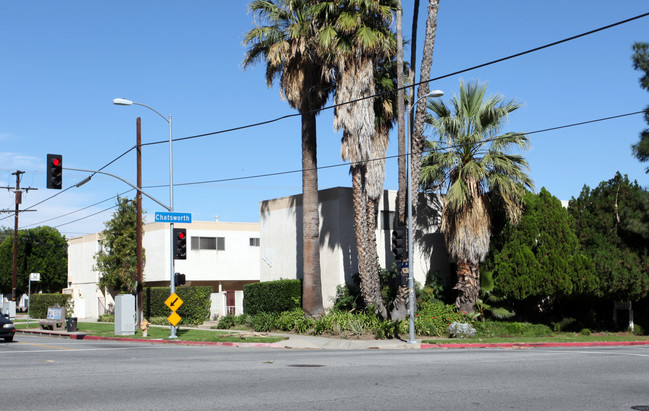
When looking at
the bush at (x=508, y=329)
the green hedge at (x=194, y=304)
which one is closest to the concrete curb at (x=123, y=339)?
the green hedge at (x=194, y=304)

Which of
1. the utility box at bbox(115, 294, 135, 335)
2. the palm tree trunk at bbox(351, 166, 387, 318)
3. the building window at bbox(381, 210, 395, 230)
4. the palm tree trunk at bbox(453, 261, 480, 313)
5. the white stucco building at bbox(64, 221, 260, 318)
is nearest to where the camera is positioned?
the palm tree trunk at bbox(351, 166, 387, 318)

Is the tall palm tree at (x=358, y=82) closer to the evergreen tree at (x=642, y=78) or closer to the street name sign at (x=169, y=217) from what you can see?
the street name sign at (x=169, y=217)

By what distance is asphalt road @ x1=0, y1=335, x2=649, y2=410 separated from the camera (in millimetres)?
9695

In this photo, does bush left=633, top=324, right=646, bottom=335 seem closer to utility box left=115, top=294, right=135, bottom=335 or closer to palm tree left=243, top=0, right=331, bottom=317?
palm tree left=243, top=0, right=331, bottom=317

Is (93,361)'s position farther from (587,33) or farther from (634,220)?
(634,220)

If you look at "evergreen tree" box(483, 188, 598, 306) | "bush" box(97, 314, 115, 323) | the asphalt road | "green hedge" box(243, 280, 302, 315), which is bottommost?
"bush" box(97, 314, 115, 323)

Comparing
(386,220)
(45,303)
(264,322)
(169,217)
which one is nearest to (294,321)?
(264,322)

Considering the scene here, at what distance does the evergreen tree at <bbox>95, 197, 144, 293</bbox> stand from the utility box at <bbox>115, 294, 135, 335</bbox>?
11844 millimetres

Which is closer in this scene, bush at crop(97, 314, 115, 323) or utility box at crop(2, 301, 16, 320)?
bush at crop(97, 314, 115, 323)

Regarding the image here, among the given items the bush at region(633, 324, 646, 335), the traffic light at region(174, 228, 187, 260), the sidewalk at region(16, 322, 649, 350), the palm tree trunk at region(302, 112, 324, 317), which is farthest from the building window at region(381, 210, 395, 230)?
the bush at region(633, 324, 646, 335)

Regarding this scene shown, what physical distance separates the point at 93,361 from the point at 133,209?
26817 millimetres

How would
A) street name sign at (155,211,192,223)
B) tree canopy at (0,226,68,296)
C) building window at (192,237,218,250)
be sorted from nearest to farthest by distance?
street name sign at (155,211,192,223)
building window at (192,237,218,250)
tree canopy at (0,226,68,296)

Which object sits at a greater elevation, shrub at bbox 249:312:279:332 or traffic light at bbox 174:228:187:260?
traffic light at bbox 174:228:187:260

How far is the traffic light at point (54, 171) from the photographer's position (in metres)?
23.4
